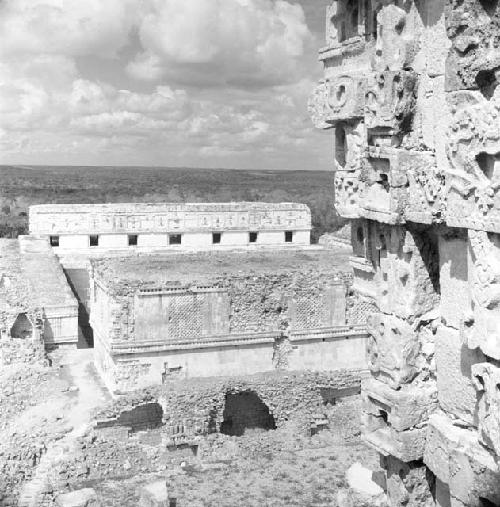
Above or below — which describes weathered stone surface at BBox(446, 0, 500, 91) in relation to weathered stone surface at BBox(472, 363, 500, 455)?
above

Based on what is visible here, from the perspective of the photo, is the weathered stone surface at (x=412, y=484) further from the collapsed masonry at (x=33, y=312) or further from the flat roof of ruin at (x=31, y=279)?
the flat roof of ruin at (x=31, y=279)

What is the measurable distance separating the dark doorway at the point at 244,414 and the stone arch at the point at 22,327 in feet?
16.1

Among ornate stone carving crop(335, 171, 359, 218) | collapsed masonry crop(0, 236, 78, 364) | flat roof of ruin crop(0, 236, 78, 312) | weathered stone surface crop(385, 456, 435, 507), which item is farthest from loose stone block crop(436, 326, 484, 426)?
flat roof of ruin crop(0, 236, 78, 312)

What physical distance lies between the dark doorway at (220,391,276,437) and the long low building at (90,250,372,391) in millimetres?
530

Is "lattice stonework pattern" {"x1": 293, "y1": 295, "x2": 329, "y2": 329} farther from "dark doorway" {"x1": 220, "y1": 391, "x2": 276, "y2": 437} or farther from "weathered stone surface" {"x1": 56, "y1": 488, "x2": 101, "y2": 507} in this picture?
"weathered stone surface" {"x1": 56, "y1": 488, "x2": 101, "y2": 507}

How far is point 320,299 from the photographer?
13.2m

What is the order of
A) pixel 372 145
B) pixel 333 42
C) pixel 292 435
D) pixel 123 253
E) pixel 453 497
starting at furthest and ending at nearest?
pixel 123 253, pixel 292 435, pixel 333 42, pixel 372 145, pixel 453 497

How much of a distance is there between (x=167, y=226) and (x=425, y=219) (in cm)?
2006

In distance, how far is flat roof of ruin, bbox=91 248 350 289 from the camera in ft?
41.8

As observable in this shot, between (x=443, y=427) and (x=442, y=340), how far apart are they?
0.59m

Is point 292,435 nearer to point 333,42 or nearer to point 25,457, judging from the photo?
point 25,457

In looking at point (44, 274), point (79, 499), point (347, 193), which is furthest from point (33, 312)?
point (347, 193)

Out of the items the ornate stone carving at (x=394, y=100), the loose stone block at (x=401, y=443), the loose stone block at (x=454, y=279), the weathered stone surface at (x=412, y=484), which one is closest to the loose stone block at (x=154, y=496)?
the weathered stone surface at (x=412, y=484)

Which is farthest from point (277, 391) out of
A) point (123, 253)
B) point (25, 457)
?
point (123, 253)
